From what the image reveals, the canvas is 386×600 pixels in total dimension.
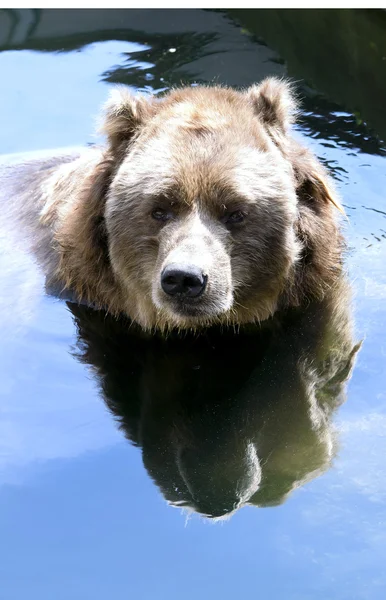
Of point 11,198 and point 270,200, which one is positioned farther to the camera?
point 11,198

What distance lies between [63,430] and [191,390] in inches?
29.0

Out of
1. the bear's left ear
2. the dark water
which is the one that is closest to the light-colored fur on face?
the bear's left ear

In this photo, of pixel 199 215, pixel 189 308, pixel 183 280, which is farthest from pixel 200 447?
pixel 199 215

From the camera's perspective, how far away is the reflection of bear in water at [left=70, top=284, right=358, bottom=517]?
171 inches

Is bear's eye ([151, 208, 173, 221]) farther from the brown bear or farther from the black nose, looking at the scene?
the black nose

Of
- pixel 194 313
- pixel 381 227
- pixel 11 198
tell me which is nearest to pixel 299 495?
pixel 194 313

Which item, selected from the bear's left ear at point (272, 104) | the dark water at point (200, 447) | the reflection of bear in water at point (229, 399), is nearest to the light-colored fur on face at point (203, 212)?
the bear's left ear at point (272, 104)

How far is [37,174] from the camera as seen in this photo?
6777 millimetres

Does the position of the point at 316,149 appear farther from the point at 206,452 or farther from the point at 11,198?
the point at 206,452

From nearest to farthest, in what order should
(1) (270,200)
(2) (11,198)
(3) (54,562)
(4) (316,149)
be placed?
(3) (54,562) < (1) (270,200) < (2) (11,198) < (4) (316,149)

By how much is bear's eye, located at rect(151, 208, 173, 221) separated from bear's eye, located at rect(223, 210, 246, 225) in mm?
271

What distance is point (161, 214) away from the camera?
4891 mm

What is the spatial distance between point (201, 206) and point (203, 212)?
30 mm

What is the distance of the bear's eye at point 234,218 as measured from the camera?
4.84 meters
